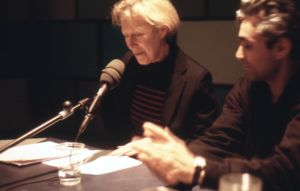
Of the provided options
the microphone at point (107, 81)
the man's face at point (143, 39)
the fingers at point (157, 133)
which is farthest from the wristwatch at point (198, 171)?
the man's face at point (143, 39)

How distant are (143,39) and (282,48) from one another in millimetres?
876

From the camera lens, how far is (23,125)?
454cm

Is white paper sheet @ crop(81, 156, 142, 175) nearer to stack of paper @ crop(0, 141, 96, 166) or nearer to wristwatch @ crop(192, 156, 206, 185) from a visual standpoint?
stack of paper @ crop(0, 141, 96, 166)

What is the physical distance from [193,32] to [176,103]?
140cm

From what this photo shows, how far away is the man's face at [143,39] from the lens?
2.32 meters

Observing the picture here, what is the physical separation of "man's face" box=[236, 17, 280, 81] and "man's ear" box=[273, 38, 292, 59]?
0.5 inches

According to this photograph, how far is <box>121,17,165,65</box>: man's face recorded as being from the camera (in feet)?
7.62

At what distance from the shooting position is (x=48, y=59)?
14.8 ft

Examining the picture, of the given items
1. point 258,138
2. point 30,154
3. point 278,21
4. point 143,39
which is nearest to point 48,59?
point 143,39

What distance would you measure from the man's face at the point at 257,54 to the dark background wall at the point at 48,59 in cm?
262

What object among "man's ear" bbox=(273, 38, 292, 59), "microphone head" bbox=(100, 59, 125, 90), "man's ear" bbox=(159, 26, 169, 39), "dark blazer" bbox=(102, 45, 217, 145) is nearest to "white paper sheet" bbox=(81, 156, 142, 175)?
"microphone head" bbox=(100, 59, 125, 90)

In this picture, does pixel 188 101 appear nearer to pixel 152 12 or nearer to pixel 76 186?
pixel 152 12

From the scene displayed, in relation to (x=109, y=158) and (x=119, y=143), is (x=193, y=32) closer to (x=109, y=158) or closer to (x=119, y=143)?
(x=119, y=143)

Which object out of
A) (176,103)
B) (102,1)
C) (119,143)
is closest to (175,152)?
(176,103)
